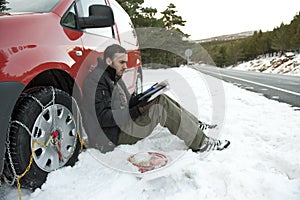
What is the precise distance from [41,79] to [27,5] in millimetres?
705

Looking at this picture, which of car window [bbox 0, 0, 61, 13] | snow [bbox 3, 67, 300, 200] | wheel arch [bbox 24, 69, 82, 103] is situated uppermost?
car window [bbox 0, 0, 61, 13]

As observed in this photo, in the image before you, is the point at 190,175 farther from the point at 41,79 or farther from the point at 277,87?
the point at 277,87

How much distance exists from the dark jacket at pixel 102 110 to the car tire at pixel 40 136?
20 centimetres

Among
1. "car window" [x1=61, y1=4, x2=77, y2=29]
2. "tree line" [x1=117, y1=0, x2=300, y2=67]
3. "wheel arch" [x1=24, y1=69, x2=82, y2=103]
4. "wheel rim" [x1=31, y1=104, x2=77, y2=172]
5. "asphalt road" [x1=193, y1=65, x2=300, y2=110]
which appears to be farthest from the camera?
"tree line" [x1=117, y1=0, x2=300, y2=67]

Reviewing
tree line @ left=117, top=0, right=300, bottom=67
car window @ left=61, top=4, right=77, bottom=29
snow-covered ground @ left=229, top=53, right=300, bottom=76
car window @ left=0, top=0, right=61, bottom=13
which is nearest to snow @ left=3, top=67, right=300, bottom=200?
car window @ left=61, top=4, right=77, bottom=29

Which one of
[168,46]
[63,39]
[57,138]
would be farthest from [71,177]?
[168,46]

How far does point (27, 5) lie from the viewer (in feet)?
7.06

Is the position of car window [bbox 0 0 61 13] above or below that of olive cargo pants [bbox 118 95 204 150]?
above

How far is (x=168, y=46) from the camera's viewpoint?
33.4 meters

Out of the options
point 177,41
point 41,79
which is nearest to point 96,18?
point 41,79

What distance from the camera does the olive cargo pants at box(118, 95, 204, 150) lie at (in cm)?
251

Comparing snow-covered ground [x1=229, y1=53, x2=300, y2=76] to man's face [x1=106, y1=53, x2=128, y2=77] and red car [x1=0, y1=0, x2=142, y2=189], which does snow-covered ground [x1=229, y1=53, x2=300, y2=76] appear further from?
red car [x1=0, y1=0, x2=142, y2=189]

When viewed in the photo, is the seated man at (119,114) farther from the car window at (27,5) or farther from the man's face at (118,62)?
the car window at (27,5)

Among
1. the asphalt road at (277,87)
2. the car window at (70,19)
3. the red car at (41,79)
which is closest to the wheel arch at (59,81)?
the red car at (41,79)
